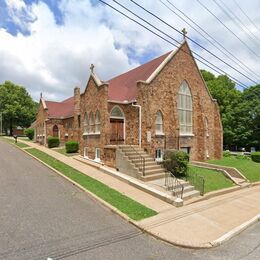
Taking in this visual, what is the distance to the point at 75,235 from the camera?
24.5ft

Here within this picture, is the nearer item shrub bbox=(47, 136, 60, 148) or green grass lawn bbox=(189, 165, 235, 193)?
green grass lawn bbox=(189, 165, 235, 193)

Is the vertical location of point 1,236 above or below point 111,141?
below

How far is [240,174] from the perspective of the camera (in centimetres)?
1950

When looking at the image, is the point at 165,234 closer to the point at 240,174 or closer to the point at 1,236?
the point at 1,236

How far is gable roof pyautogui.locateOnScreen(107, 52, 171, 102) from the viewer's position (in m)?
20.6

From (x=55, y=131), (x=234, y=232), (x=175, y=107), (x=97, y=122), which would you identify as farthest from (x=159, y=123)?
(x=55, y=131)

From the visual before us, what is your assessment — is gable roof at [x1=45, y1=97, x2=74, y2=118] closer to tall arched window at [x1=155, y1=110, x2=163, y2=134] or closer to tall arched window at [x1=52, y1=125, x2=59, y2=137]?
tall arched window at [x1=52, y1=125, x2=59, y2=137]

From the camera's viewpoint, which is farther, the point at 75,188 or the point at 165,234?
the point at 75,188

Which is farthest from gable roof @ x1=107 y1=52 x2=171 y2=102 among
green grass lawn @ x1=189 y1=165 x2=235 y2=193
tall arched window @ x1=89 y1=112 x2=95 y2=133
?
green grass lawn @ x1=189 y1=165 x2=235 y2=193

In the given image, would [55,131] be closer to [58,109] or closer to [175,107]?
[58,109]

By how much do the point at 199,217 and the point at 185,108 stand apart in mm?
13808

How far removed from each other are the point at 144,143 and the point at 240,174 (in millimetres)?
7397

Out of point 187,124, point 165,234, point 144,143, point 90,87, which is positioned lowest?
point 165,234

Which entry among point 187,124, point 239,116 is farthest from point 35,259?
point 239,116
